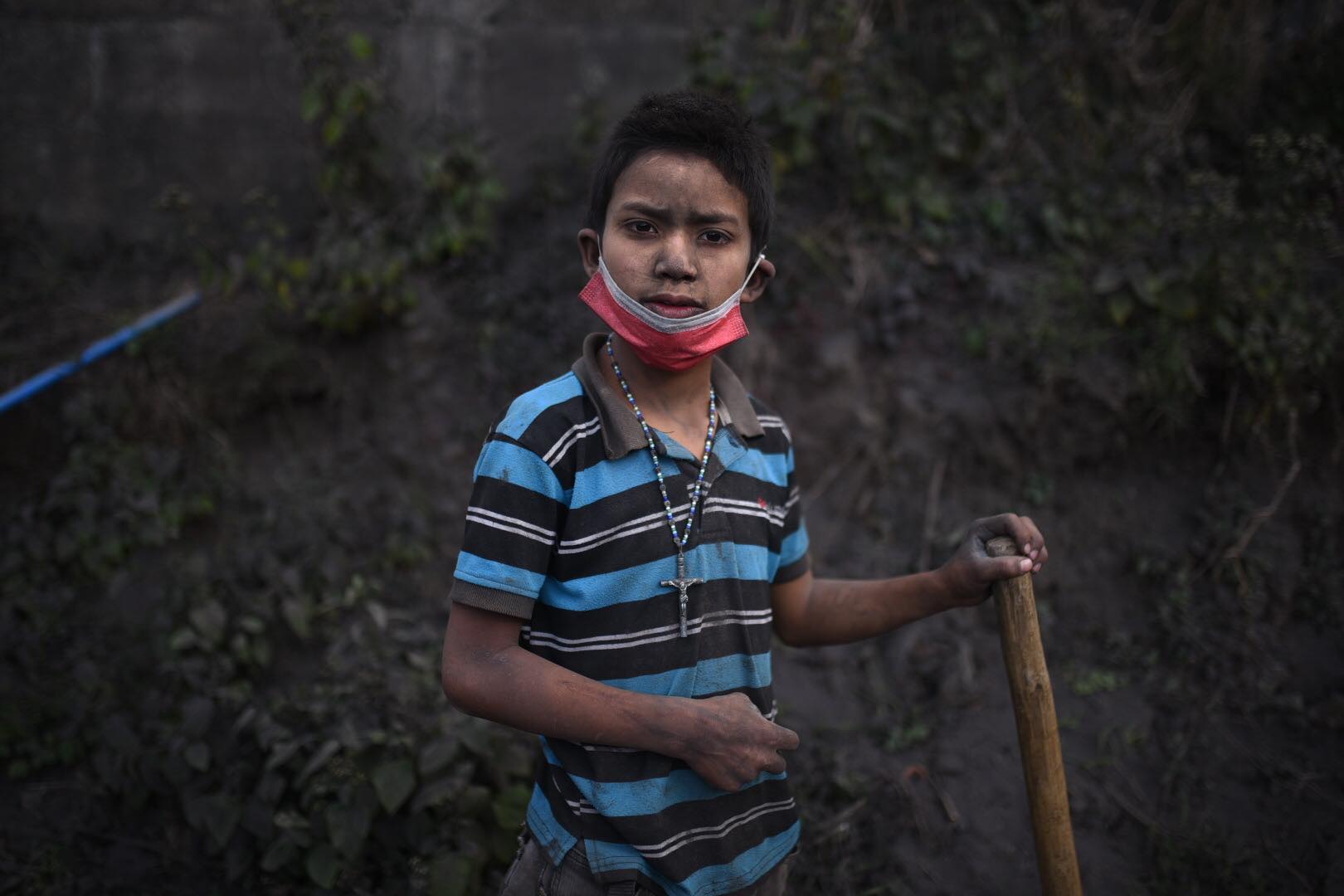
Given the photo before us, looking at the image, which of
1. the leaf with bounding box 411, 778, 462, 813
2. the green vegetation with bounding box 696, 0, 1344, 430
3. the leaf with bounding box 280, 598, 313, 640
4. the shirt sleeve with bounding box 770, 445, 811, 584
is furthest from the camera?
the green vegetation with bounding box 696, 0, 1344, 430

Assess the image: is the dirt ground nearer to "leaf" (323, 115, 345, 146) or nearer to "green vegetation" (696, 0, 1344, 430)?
"green vegetation" (696, 0, 1344, 430)

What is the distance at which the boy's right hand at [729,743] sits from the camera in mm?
1526

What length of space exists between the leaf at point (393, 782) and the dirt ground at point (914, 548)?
0.30 m

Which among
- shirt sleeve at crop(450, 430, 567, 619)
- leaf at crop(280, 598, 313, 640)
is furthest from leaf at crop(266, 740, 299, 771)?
shirt sleeve at crop(450, 430, 567, 619)

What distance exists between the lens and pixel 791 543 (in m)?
2.03

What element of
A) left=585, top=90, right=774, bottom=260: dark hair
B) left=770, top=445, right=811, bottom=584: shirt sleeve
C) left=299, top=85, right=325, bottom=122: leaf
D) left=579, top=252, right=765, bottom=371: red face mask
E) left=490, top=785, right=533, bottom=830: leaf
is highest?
left=299, top=85, right=325, bottom=122: leaf

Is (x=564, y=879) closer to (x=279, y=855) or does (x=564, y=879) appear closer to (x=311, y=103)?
(x=279, y=855)

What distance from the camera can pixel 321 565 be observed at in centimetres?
387

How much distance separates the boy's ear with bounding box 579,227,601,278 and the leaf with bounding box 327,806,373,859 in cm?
196

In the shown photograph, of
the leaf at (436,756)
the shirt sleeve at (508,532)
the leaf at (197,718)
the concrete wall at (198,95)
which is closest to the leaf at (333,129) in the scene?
the concrete wall at (198,95)

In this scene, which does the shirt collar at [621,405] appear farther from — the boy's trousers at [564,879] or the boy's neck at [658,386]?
the boy's trousers at [564,879]

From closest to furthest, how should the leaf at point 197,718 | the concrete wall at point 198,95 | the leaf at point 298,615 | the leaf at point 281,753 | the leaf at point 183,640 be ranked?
1. the leaf at point 281,753
2. the leaf at point 197,718
3. the leaf at point 183,640
4. the leaf at point 298,615
5. the concrete wall at point 198,95

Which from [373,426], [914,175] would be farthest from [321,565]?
[914,175]

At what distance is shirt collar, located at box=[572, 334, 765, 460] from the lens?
5.42 ft
